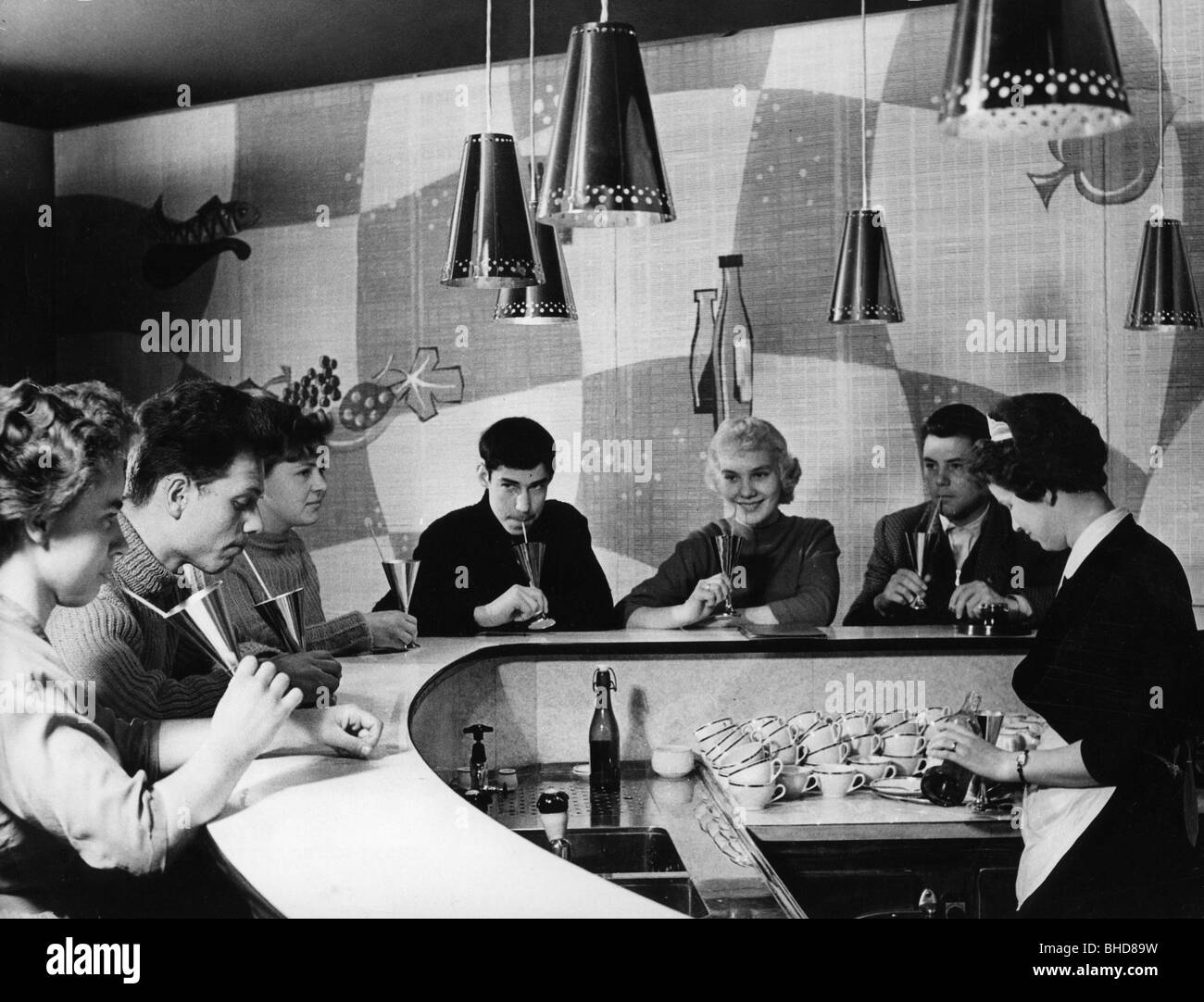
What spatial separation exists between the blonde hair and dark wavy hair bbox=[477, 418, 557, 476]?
44 cm

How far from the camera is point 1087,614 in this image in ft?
8.50

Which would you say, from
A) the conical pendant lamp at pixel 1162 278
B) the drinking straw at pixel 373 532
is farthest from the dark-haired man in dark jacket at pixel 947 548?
the drinking straw at pixel 373 532

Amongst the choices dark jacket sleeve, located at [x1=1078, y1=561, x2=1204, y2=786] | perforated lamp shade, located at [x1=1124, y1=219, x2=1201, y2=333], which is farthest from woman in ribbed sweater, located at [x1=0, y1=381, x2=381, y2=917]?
perforated lamp shade, located at [x1=1124, y1=219, x2=1201, y2=333]

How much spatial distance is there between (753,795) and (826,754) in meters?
0.29

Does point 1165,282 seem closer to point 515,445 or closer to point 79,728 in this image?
point 515,445

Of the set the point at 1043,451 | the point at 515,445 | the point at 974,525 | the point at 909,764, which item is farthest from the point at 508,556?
the point at 1043,451

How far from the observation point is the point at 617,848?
233 centimetres

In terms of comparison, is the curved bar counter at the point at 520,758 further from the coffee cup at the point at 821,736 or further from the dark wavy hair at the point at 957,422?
the dark wavy hair at the point at 957,422

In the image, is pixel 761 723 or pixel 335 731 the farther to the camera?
pixel 761 723

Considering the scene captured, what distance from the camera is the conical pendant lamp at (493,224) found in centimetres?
197

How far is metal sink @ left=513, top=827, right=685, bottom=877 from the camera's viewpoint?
2307mm

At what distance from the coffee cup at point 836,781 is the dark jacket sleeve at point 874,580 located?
24.5 inches

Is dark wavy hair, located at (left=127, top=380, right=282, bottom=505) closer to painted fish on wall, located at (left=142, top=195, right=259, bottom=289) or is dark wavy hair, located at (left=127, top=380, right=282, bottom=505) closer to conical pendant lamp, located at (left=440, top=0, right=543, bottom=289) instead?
painted fish on wall, located at (left=142, top=195, right=259, bottom=289)
